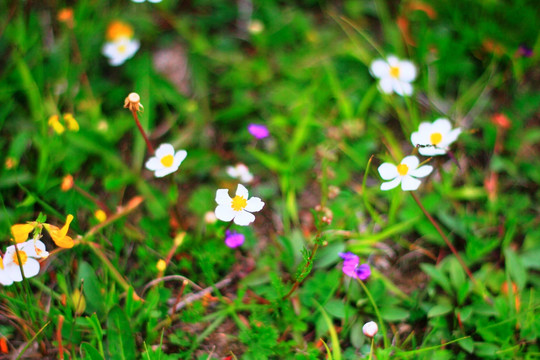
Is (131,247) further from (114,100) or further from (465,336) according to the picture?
(465,336)

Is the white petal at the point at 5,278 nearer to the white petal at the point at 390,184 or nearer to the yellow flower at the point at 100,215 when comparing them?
the yellow flower at the point at 100,215

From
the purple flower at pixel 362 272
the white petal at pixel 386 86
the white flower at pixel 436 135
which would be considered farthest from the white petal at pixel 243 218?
the white petal at pixel 386 86

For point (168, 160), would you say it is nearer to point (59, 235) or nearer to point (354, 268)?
point (59, 235)

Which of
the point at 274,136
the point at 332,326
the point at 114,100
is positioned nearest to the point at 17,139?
the point at 114,100

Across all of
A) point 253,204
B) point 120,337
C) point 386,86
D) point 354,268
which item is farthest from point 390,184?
point 120,337

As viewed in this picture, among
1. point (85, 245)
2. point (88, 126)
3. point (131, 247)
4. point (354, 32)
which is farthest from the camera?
point (354, 32)
